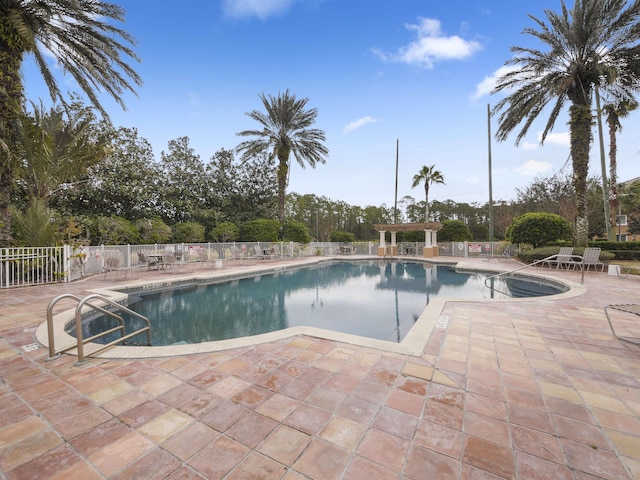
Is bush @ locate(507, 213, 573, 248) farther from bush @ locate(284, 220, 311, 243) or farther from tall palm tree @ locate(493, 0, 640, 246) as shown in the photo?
bush @ locate(284, 220, 311, 243)

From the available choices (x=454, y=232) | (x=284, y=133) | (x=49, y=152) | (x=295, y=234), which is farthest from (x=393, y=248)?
(x=49, y=152)

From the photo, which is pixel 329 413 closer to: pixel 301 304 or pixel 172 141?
pixel 301 304

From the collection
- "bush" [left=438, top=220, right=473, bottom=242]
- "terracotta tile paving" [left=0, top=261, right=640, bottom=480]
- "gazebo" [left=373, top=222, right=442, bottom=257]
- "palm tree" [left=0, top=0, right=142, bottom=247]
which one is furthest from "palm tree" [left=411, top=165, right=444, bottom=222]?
"terracotta tile paving" [left=0, top=261, right=640, bottom=480]

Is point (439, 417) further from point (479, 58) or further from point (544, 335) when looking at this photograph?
point (479, 58)

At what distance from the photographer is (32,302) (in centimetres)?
576

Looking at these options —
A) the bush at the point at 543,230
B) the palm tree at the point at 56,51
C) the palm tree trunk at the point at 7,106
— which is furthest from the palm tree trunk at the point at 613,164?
the palm tree trunk at the point at 7,106

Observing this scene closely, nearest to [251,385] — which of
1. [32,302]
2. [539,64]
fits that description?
[32,302]

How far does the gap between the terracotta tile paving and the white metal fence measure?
5597mm

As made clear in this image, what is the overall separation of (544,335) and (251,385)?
13.6 ft

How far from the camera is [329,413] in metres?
2.19

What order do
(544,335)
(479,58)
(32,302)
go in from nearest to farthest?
(544,335), (32,302), (479,58)

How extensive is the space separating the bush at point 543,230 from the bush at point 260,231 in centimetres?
1557

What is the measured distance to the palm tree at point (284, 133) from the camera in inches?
779

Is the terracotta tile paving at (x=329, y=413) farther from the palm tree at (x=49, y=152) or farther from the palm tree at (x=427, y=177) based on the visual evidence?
the palm tree at (x=427, y=177)
